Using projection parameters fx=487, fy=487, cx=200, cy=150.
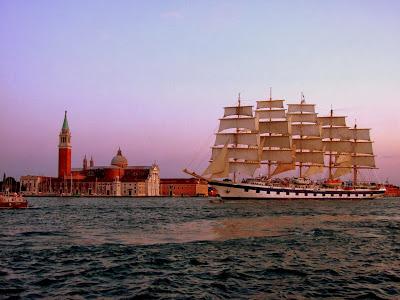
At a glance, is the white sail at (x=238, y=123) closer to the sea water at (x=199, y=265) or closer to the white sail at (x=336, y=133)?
the white sail at (x=336, y=133)

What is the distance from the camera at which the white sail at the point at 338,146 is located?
10538 cm

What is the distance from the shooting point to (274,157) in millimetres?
94625

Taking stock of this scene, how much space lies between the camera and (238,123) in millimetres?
91188

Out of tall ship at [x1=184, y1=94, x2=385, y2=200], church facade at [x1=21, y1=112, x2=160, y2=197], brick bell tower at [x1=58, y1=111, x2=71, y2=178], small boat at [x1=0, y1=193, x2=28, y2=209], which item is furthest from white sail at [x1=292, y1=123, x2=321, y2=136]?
brick bell tower at [x1=58, y1=111, x2=71, y2=178]

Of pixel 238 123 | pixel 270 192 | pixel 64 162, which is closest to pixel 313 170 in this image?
pixel 270 192

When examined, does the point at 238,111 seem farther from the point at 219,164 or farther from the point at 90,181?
the point at 90,181

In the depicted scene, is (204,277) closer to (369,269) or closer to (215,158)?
(369,269)

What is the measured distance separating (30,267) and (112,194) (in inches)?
6761

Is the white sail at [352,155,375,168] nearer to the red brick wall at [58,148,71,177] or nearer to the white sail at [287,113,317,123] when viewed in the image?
the white sail at [287,113,317,123]

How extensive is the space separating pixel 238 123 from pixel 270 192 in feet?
47.0

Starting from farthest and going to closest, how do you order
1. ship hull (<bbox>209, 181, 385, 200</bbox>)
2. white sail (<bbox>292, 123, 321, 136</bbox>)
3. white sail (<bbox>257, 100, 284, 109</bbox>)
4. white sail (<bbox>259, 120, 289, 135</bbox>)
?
white sail (<bbox>292, 123, 321, 136</bbox>), white sail (<bbox>257, 100, 284, 109</bbox>), white sail (<bbox>259, 120, 289, 135</bbox>), ship hull (<bbox>209, 181, 385, 200</bbox>)

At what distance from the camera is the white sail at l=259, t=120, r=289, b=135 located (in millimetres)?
93875

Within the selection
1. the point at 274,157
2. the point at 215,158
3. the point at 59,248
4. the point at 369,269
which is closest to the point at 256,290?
the point at 369,269

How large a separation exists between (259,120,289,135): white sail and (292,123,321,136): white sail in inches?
312
